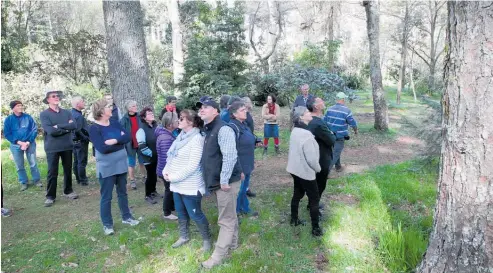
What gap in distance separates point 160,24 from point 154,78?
2524 centimetres

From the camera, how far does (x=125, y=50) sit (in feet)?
25.3

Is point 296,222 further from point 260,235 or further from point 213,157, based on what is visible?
point 213,157

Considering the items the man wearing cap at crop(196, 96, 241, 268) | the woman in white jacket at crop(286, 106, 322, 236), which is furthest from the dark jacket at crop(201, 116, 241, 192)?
the woman in white jacket at crop(286, 106, 322, 236)

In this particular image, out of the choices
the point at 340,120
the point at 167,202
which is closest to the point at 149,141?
the point at 167,202

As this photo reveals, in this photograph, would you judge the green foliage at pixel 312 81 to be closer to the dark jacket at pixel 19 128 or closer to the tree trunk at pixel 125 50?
the tree trunk at pixel 125 50

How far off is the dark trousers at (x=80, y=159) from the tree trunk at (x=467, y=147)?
6663 mm

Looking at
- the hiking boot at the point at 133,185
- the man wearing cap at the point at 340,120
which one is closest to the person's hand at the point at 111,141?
the hiking boot at the point at 133,185

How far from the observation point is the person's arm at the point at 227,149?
391 cm

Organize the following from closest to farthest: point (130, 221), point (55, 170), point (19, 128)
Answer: point (130, 221) → point (55, 170) → point (19, 128)

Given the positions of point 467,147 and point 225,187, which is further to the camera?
point 225,187

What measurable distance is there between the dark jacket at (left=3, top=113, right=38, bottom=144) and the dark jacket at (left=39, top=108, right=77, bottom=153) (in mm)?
1270

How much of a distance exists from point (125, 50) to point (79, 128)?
201 cm

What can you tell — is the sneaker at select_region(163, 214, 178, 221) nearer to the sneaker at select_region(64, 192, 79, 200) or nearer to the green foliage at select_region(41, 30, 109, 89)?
the sneaker at select_region(64, 192, 79, 200)

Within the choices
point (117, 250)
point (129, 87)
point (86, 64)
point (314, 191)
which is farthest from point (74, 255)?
point (86, 64)
